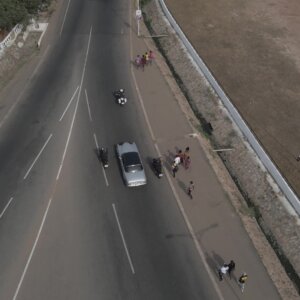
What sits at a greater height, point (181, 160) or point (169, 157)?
point (181, 160)

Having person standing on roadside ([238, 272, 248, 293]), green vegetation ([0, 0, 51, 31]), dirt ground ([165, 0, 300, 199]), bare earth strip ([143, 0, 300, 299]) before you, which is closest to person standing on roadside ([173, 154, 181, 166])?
bare earth strip ([143, 0, 300, 299])

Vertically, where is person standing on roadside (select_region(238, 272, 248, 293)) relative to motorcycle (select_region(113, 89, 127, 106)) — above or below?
below

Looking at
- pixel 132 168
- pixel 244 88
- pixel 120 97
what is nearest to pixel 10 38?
pixel 120 97

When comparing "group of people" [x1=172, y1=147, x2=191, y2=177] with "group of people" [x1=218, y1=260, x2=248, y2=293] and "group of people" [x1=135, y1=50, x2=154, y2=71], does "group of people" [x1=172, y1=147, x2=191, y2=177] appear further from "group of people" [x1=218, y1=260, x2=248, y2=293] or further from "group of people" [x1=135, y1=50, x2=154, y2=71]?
"group of people" [x1=135, y1=50, x2=154, y2=71]

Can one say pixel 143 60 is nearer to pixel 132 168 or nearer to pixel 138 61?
pixel 138 61

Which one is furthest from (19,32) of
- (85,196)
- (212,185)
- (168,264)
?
(168,264)
